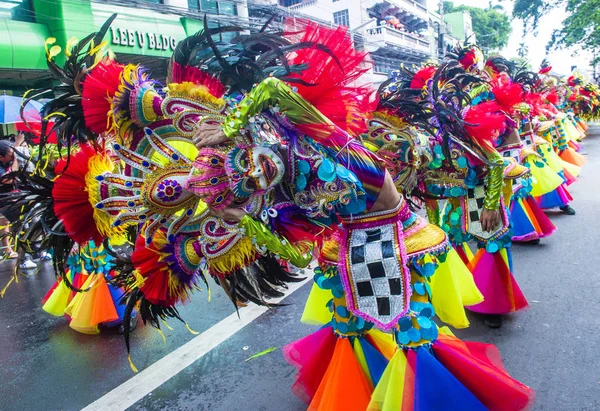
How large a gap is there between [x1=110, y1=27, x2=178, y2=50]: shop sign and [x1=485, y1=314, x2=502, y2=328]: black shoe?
10.1m

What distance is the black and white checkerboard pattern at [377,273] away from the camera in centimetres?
216

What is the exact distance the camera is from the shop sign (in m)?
11.9

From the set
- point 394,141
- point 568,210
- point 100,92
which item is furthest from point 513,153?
point 568,210

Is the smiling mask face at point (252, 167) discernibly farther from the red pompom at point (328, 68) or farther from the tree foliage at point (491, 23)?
the tree foliage at point (491, 23)

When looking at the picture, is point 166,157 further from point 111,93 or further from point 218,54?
point 218,54

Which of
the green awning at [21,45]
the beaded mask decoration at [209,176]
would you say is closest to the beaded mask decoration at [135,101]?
the beaded mask decoration at [209,176]

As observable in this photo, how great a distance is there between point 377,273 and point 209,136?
37.1 inches

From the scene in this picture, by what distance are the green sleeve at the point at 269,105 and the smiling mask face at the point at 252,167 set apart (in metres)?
0.08

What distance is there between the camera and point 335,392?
2.35 meters

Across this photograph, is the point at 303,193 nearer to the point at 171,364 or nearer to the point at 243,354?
the point at 243,354

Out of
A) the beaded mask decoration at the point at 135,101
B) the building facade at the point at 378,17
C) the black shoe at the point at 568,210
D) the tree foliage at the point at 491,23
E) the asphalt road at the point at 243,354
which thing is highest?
the tree foliage at the point at 491,23

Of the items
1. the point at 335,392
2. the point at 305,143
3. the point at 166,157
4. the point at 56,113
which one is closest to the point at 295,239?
the point at 305,143

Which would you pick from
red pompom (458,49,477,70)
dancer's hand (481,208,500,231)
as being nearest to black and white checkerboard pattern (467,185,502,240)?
dancer's hand (481,208,500,231)

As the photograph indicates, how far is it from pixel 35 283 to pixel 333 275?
4.71 metres
